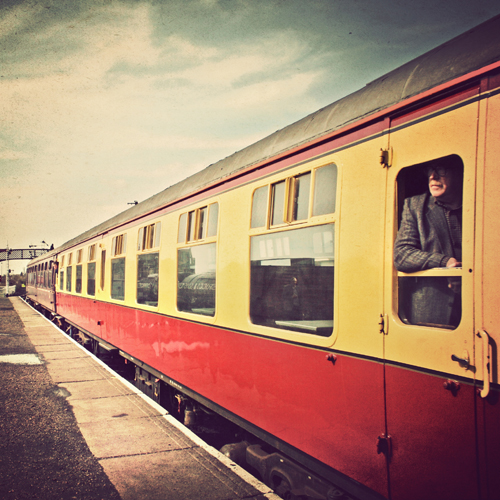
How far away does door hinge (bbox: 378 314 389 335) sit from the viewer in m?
2.35

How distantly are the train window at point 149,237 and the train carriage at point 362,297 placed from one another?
1.57 meters

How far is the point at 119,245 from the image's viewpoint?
7688mm

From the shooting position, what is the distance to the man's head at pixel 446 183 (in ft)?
7.01

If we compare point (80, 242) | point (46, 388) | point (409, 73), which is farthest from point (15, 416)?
point (80, 242)

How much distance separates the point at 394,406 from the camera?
228cm

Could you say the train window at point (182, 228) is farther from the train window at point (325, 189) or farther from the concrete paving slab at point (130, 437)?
the train window at point (325, 189)

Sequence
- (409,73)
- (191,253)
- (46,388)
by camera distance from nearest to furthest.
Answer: (409,73)
(191,253)
(46,388)

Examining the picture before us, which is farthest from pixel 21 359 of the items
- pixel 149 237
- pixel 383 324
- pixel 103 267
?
pixel 383 324

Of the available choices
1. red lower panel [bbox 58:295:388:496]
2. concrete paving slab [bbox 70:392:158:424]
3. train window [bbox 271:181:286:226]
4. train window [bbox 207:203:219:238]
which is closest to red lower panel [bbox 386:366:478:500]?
red lower panel [bbox 58:295:388:496]

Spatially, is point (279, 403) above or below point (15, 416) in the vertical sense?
above

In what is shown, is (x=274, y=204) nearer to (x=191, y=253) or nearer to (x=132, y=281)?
(x=191, y=253)

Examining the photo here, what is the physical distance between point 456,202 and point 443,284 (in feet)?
1.38

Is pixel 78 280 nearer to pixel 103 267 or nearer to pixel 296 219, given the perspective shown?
pixel 103 267

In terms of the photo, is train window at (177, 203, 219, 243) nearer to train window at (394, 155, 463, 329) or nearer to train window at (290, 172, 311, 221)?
train window at (290, 172, 311, 221)
